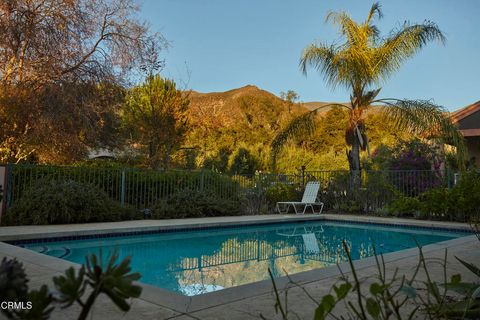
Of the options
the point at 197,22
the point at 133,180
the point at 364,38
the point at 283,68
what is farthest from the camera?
the point at 283,68

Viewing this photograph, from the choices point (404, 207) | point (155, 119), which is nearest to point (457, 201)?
point (404, 207)

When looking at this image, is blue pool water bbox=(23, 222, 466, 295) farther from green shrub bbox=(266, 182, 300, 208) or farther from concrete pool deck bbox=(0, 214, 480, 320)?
green shrub bbox=(266, 182, 300, 208)

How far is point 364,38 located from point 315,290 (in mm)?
11304

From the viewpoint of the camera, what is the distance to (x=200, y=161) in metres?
21.2

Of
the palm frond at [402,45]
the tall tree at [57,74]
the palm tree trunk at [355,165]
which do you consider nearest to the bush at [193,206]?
the tall tree at [57,74]

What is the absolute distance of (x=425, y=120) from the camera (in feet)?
39.3

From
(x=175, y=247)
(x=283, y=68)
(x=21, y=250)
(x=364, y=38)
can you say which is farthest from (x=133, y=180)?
(x=283, y=68)

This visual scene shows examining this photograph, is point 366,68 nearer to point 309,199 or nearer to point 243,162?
point 309,199

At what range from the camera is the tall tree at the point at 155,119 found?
15.2 meters

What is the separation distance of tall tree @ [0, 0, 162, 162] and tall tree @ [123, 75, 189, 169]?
6.82 feet

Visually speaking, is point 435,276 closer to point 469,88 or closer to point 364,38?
point 364,38

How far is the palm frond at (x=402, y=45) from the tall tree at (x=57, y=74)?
779cm

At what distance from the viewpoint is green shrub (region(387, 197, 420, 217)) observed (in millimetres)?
11300
